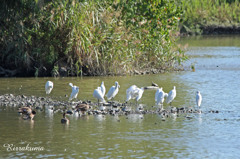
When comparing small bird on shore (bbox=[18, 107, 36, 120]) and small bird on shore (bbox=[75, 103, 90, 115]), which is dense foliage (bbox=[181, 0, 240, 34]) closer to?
small bird on shore (bbox=[75, 103, 90, 115])

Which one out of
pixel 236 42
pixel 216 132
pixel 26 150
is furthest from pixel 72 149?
pixel 236 42

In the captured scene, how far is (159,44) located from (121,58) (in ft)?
6.72

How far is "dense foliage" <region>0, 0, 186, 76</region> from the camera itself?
20812 millimetres

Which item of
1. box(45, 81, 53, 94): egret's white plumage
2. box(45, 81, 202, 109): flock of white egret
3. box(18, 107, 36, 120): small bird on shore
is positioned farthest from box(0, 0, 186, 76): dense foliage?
box(18, 107, 36, 120): small bird on shore

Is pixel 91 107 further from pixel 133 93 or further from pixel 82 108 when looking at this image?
pixel 133 93

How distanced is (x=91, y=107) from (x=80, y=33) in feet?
20.9

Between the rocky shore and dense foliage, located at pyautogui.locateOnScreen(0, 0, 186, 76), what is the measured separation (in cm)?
485

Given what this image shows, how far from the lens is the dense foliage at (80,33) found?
819 inches

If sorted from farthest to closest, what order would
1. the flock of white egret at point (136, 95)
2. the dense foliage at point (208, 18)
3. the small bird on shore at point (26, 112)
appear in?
the dense foliage at point (208, 18)
the flock of white egret at point (136, 95)
the small bird on shore at point (26, 112)

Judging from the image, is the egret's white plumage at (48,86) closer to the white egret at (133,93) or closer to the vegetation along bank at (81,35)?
the white egret at (133,93)

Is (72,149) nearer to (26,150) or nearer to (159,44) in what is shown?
(26,150)

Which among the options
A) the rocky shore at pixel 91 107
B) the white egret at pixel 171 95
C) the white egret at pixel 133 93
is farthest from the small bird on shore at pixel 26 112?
the white egret at pixel 171 95

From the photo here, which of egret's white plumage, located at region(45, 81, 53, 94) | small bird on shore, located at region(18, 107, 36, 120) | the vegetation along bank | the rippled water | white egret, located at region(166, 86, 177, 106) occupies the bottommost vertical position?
the rippled water

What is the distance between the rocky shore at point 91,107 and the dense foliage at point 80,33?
15.9ft
